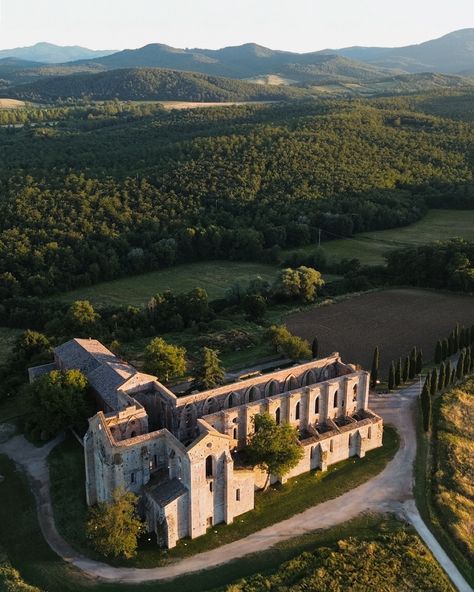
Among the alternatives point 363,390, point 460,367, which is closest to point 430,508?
point 363,390

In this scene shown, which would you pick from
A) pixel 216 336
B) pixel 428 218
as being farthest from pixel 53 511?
pixel 428 218

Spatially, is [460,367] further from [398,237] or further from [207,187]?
[207,187]

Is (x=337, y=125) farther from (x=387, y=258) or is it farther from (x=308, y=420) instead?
(x=308, y=420)

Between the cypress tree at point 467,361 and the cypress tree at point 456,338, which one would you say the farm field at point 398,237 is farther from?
the cypress tree at point 467,361

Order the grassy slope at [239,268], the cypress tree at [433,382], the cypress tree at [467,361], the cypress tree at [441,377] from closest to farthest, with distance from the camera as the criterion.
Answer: the cypress tree at [433,382]
the cypress tree at [441,377]
the cypress tree at [467,361]
the grassy slope at [239,268]

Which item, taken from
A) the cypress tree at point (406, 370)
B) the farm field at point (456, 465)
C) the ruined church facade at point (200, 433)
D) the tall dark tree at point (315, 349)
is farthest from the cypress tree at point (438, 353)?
the ruined church facade at point (200, 433)

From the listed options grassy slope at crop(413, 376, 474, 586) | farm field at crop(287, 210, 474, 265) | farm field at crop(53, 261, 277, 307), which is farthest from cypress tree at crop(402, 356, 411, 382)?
farm field at crop(287, 210, 474, 265)
